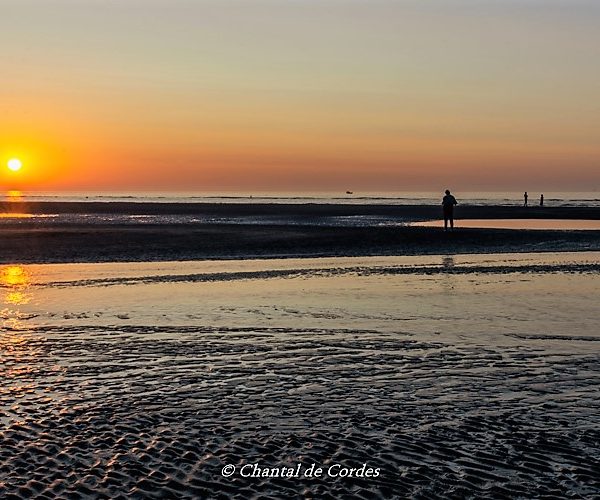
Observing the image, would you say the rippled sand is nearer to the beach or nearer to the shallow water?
the beach

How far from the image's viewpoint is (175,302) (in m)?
21.5

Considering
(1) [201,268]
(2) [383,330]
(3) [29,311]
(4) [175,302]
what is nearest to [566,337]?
(2) [383,330]

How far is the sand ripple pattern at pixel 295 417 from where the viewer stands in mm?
8406

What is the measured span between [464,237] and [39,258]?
23.8 metres

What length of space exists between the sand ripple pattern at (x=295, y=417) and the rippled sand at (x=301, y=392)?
0.03m

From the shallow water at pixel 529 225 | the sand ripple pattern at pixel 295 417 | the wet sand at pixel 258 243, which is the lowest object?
the sand ripple pattern at pixel 295 417

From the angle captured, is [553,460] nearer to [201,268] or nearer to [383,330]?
[383,330]

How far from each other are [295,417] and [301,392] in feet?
4.23

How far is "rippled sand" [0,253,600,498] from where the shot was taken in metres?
8.57

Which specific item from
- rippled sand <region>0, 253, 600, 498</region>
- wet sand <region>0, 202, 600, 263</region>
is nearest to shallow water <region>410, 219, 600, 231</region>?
wet sand <region>0, 202, 600, 263</region>

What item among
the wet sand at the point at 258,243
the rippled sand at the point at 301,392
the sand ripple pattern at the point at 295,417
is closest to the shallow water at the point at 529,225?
the wet sand at the point at 258,243

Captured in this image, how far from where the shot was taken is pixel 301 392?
11984 mm

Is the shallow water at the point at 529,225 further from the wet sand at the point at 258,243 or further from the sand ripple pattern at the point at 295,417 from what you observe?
the sand ripple pattern at the point at 295,417

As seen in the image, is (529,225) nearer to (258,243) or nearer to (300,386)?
(258,243)
